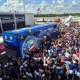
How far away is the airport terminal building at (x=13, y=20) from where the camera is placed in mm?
23516

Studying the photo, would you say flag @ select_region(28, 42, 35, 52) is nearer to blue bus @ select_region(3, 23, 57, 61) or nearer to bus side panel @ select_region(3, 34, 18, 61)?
blue bus @ select_region(3, 23, 57, 61)

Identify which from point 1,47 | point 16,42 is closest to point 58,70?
point 16,42

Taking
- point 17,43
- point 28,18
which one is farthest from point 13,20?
point 17,43

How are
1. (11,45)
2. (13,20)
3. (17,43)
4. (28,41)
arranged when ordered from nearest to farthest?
(17,43) < (11,45) < (28,41) < (13,20)

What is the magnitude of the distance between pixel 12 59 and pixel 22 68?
2.29 metres

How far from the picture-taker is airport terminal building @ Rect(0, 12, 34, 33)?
2352 cm

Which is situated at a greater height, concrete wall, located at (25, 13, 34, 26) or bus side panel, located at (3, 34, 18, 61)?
concrete wall, located at (25, 13, 34, 26)

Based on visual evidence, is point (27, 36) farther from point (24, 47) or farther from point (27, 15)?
point (27, 15)

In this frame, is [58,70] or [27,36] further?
[27,36]

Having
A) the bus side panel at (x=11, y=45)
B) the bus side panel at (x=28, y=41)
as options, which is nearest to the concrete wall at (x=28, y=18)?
A: the bus side panel at (x=28, y=41)

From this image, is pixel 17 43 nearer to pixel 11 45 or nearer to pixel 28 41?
pixel 11 45

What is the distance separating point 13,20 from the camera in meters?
25.7

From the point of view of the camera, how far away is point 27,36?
7348 mm

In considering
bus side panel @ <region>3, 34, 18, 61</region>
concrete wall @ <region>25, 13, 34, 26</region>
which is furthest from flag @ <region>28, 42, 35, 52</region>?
concrete wall @ <region>25, 13, 34, 26</region>
